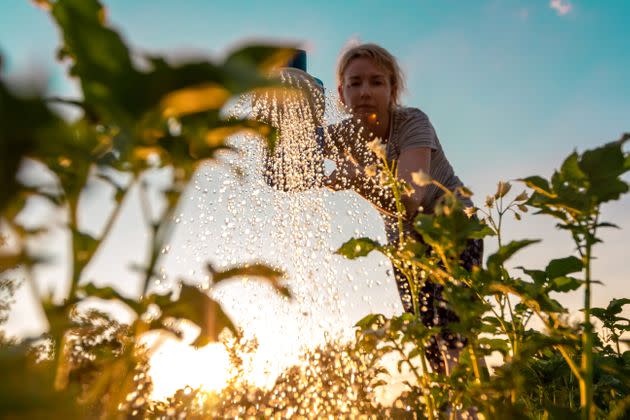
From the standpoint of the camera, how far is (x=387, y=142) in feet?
14.3

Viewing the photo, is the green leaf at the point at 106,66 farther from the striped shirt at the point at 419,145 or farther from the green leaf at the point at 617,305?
the striped shirt at the point at 419,145

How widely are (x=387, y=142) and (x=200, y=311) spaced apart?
3.72 meters

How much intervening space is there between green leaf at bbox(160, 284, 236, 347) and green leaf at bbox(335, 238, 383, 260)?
0.81 m

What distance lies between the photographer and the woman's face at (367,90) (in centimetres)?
446

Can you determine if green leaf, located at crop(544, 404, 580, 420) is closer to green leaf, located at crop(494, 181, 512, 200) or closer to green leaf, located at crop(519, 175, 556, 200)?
green leaf, located at crop(519, 175, 556, 200)

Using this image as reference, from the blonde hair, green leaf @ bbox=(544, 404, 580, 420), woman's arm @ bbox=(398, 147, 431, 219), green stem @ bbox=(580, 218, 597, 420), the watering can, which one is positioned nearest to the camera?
green leaf @ bbox=(544, 404, 580, 420)

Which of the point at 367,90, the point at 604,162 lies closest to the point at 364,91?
the point at 367,90

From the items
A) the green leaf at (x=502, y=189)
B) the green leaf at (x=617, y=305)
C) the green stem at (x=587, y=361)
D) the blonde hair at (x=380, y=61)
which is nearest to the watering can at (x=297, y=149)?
the blonde hair at (x=380, y=61)

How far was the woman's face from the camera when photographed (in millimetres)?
4465

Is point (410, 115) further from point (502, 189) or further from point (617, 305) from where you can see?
point (502, 189)

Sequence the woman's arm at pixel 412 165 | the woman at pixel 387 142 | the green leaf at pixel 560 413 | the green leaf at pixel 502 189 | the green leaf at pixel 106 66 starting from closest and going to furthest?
the green leaf at pixel 106 66
the green leaf at pixel 560 413
the green leaf at pixel 502 189
the woman's arm at pixel 412 165
the woman at pixel 387 142

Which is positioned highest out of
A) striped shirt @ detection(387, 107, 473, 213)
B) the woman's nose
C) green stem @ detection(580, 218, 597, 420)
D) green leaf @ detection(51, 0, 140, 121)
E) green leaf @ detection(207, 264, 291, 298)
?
the woman's nose

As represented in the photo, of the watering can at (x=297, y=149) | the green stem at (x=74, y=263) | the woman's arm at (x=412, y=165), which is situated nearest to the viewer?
the green stem at (x=74, y=263)

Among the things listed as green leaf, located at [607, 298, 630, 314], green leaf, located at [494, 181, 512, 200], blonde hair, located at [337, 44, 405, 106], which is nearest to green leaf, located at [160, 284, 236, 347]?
green leaf, located at [494, 181, 512, 200]
